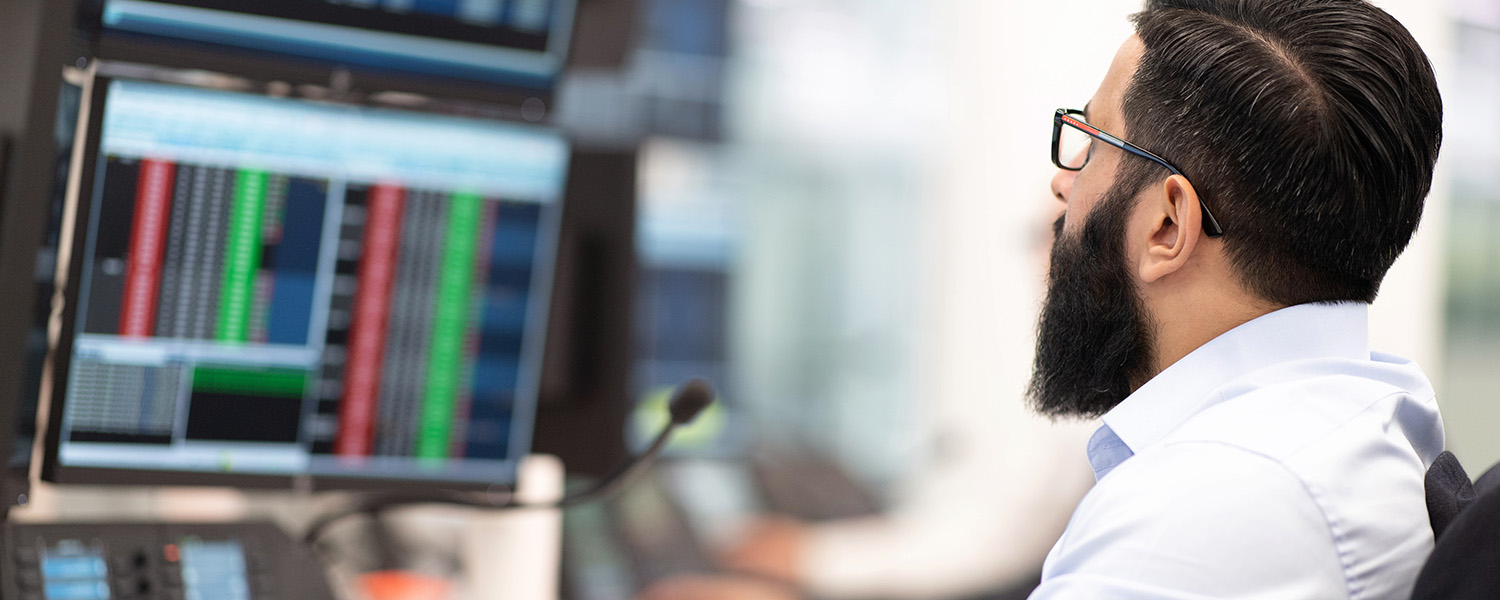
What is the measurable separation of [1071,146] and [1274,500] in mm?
410

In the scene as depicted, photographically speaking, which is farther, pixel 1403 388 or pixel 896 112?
pixel 896 112

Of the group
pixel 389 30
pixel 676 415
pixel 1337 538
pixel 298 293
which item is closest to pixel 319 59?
pixel 389 30

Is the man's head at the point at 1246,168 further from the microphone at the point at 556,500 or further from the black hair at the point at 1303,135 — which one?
the microphone at the point at 556,500

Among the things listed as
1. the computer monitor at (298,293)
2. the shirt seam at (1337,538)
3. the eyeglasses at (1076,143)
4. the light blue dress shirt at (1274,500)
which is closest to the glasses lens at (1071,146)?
the eyeglasses at (1076,143)

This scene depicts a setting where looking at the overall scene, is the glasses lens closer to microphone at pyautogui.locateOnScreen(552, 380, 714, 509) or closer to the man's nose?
the man's nose

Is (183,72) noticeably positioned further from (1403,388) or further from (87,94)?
(1403,388)

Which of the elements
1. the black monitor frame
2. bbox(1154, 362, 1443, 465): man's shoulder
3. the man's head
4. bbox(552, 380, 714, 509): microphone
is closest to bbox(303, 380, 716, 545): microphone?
bbox(552, 380, 714, 509): microphone

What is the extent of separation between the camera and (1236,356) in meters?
0.83

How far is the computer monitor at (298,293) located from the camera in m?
1.06

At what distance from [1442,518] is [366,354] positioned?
0.92 m

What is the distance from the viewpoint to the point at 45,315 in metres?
1.02

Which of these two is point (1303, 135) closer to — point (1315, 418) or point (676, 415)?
point (1315, 418)

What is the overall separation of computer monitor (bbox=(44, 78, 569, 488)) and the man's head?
574 millimetres

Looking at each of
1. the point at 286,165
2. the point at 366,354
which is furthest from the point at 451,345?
the point at 286,165
